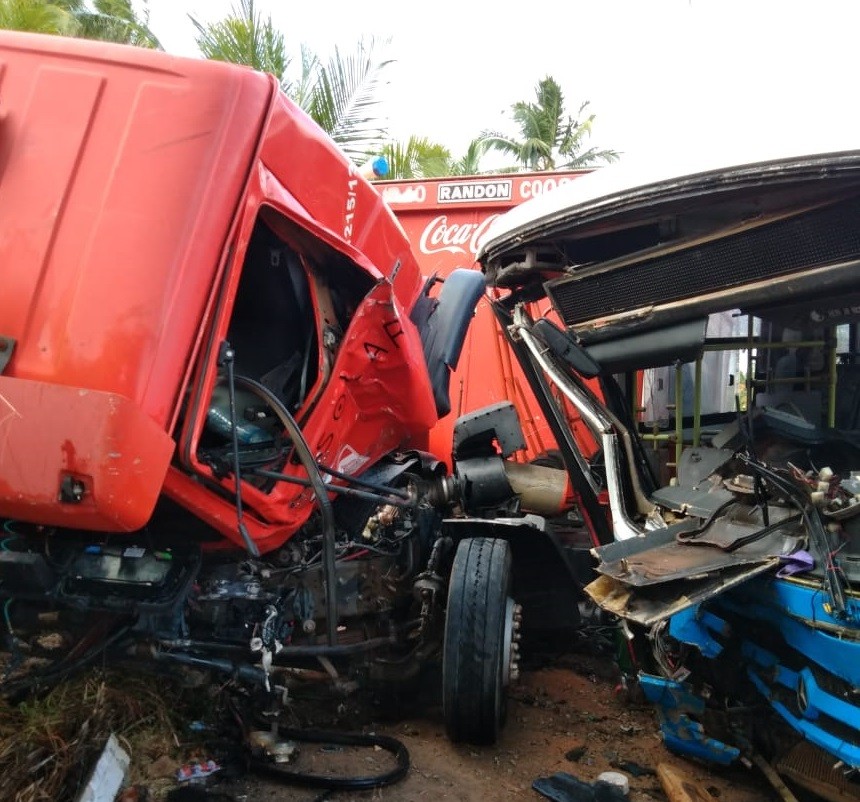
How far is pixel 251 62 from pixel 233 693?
23.5 ft

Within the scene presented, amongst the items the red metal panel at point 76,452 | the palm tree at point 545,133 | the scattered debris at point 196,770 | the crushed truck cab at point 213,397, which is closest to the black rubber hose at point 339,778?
the scattered debris at point 196,770

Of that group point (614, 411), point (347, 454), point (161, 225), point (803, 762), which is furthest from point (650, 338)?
point (161, 225)

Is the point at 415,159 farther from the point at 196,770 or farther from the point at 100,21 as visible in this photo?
the point at 196,770

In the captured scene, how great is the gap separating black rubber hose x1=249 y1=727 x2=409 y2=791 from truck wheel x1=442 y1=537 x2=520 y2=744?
0.91ft

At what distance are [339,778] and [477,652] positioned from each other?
756 millimetres

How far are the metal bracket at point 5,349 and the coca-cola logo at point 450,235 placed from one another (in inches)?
197

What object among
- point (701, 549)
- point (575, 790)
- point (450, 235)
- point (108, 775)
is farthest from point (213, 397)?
point (450, 235)

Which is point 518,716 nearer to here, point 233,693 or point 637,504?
point 637,504

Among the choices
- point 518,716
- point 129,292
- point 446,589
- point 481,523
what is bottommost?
point 518,716

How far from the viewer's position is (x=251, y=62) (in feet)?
27.9

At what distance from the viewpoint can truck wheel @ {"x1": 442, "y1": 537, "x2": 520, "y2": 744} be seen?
11.2 feet

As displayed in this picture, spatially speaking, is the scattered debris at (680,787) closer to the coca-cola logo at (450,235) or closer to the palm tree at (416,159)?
the coca-cola logo at (450,235)

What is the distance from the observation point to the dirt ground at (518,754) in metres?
3.17

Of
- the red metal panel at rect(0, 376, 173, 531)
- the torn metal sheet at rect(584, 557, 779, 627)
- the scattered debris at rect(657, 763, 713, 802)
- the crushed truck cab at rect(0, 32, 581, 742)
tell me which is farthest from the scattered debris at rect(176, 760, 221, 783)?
the scattered debris at rect(657, 763, 713, 802)
